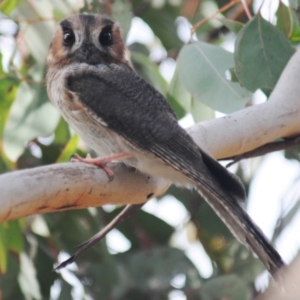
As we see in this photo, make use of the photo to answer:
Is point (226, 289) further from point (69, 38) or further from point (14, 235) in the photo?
point (69, 38)

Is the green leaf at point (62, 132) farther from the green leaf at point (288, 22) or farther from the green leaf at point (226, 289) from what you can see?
the green leaf at point (288, 22)

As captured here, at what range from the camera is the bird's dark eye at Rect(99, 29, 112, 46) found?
350 centimetres

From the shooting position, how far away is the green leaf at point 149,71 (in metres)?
4.00

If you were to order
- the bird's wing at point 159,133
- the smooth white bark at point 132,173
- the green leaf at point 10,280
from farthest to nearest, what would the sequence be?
1. the green leaf at point 10,280
2. the bird's wing at point 159,133
3. the smooth white bark at point 132,173

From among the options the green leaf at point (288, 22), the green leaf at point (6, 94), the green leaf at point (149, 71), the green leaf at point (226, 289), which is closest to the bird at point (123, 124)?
the green leaf at point (6, 94)

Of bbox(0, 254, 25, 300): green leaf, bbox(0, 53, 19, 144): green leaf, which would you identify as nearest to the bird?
bbox(0, 53, 19, 144): green leaf

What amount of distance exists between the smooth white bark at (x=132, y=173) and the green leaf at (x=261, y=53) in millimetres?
161

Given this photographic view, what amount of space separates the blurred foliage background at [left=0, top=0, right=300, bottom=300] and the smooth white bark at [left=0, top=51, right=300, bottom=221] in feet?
0.81

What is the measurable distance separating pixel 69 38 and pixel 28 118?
420 mm

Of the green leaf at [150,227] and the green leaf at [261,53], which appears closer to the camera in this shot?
the green leaf at [261,53]

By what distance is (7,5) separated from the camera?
12.9ft

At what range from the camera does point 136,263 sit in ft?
13.8

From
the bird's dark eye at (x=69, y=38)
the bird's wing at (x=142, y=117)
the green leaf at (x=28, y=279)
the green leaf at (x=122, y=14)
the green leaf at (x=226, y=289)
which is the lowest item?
the green leaf at (x=28, y=279)

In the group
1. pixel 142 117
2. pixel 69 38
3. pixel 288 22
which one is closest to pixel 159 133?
pixel 142 117
